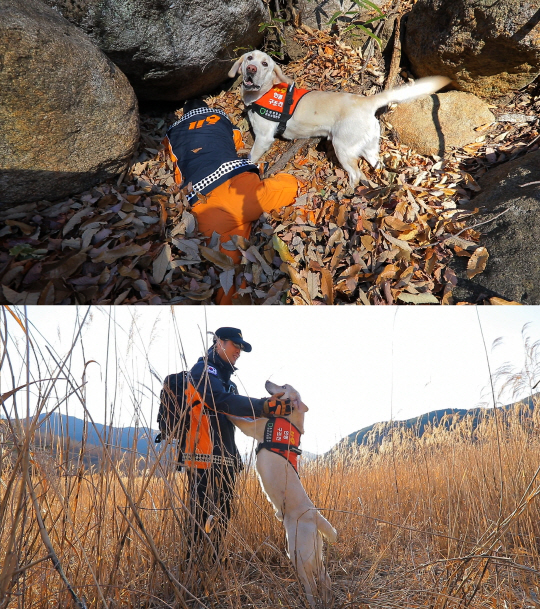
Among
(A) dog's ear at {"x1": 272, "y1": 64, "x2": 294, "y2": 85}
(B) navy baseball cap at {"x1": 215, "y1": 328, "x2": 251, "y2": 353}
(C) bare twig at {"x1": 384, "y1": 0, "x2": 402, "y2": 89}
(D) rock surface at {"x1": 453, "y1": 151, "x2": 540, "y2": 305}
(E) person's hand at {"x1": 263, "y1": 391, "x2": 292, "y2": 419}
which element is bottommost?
(E) person's hand at {"x1": 263, "y1": 391, "x2": 292, "y2": 419}

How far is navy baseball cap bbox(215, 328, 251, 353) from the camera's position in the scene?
1.85m

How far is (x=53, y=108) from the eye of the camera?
7.70ft

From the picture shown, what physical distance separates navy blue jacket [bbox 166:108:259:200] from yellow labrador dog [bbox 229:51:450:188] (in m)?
0.32

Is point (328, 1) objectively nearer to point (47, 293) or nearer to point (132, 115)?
point (132, 115)

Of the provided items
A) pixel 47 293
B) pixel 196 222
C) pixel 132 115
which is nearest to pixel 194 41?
pixel 132 115

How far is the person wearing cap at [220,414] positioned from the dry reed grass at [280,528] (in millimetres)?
67

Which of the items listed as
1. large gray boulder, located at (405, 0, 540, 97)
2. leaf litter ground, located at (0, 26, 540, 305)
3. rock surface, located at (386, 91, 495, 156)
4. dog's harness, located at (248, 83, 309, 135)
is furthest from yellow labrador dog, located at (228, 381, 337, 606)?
large gray boulder, located at (405, 0, 540, 97)

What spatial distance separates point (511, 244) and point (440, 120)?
1735 mm

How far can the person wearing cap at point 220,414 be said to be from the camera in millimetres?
1431

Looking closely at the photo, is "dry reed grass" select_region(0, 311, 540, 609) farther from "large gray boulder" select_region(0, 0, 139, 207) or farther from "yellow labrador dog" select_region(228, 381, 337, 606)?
"large gray boulder" select_region(0, 0, 139, 207)

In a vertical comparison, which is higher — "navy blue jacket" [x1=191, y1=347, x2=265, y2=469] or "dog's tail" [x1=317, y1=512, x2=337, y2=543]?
"navy blue jacket" [x1=191, y1=347, x2=265, y2=469]

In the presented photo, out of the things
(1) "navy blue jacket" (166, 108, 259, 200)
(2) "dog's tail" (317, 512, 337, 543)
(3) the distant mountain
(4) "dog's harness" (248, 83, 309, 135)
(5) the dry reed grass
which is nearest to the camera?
(5) the dry reed grass

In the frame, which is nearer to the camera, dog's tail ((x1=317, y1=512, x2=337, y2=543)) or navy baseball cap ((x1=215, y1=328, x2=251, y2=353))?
dog's tail ((x1=317, y1=512, x2=337, y2=543))

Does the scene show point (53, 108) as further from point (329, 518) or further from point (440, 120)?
point (440, 120)
